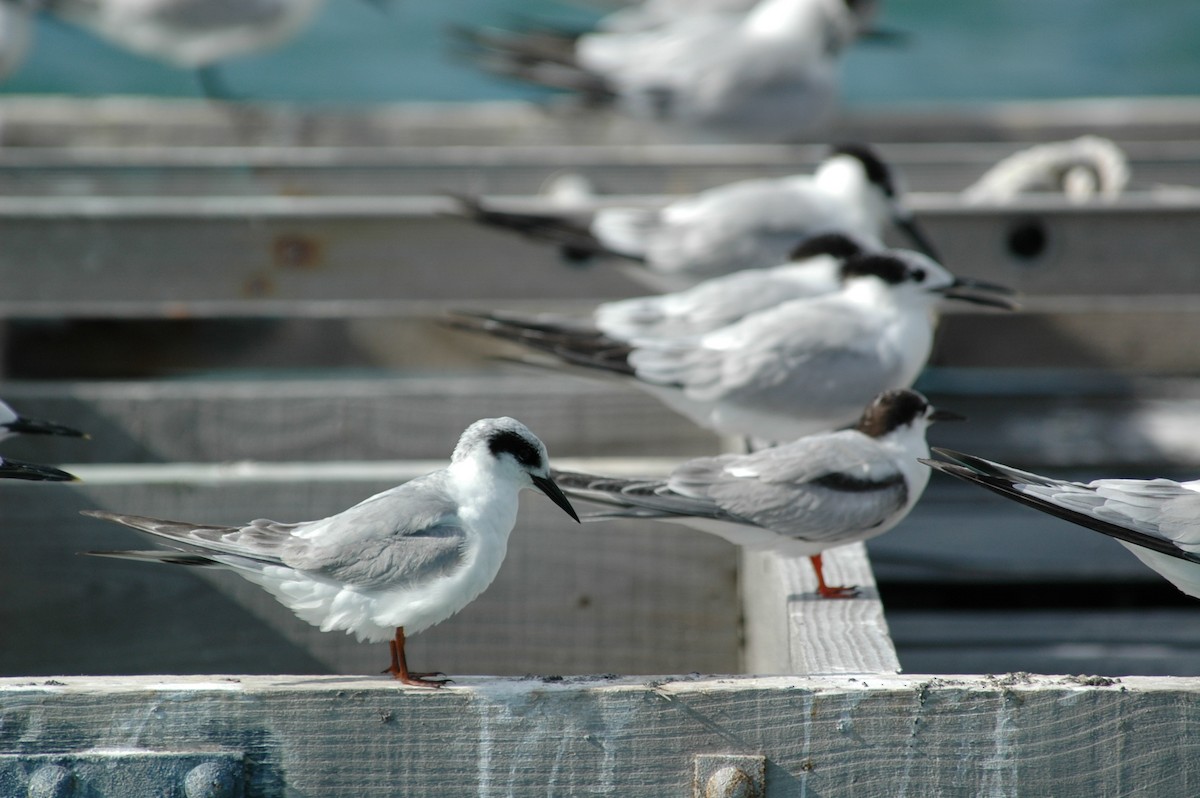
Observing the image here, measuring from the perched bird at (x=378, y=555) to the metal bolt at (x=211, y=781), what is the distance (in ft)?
1.07

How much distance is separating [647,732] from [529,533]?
3.59ft

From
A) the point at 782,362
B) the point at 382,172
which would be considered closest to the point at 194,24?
the point at 382,172

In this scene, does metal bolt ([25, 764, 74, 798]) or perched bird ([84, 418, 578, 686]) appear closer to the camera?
metal bolt ([25, 764, 74, 798])

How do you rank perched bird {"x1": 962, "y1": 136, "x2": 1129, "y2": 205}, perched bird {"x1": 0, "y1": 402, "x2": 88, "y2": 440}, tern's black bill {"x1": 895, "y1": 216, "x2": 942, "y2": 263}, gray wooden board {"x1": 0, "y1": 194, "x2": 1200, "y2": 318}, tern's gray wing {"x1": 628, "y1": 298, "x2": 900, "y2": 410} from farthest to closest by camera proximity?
perched bird {"x1": 962, "y1": 136, "x2": 1129, "y2": 205}
tern's black bill {"x1": 895, "y1": 216, "x2": 942, "y2": 263}
gray wooden board {"x1": 0, "y1": 194, "x2": 1200, "y2": 318}
tern's gray wing {"x1": 628, "y1": 298, "x2": 900, "y2": 410}
perched bird {"x1": 0, "y1": 402, "x2": 88, "y2": 440}

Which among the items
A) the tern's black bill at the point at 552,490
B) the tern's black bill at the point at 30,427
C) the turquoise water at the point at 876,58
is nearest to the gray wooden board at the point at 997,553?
the tern's black bill at the point at 552,490

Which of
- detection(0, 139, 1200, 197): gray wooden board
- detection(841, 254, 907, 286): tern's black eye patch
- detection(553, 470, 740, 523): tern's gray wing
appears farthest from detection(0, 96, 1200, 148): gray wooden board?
detection(553, 470, 740, 523): tern's gray wing

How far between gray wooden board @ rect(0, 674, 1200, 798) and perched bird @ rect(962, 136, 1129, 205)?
11.7 ft

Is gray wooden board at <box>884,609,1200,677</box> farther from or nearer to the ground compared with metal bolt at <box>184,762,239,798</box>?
farther from the ground

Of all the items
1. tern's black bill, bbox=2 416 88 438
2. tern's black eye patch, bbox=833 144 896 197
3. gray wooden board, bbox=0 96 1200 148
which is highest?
gray wooden board, bbox=0 96 1200 148

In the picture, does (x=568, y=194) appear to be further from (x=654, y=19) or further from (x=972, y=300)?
(x=654, y=19)

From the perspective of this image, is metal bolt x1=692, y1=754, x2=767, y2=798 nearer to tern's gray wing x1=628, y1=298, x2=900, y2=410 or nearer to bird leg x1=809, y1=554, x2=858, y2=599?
bird leg x1=809, y1=554, x2=858, y2=599

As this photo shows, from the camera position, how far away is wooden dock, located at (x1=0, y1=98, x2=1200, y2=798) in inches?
71.9

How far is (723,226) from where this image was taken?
4.29 meters

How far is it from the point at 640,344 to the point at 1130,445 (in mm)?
1489
